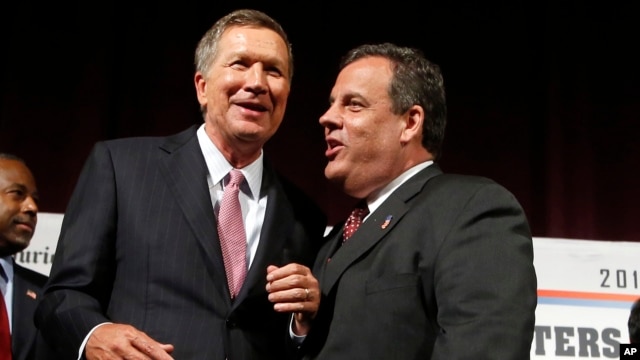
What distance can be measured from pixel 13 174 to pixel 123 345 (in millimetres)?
1622

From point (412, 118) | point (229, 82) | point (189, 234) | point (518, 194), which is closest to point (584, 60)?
point (518, 194)

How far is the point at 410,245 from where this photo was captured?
1680 mm

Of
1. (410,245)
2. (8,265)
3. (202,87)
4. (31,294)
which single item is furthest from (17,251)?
(410,245)

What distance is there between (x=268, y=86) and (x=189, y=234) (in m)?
0.42

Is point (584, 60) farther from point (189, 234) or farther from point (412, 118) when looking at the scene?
point (189, 234)

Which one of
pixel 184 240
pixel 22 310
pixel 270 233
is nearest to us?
pixel 184 240

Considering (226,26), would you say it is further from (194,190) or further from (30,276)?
(30,276)

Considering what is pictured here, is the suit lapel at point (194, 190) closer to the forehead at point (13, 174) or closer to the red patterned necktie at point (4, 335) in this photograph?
the red patterned necktie at point (4, 335)

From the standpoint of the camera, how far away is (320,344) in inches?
68.1

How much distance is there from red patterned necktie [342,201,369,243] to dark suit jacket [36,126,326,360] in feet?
0.56

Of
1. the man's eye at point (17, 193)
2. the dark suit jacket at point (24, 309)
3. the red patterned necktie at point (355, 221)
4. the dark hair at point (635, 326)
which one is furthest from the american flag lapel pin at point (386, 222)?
the man's eye at point (17, 193)

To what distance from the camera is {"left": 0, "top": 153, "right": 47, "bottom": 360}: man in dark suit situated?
2.62 metres

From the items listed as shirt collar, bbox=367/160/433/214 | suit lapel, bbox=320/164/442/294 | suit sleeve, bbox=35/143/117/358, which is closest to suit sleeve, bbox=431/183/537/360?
suit lapel, bbox=320/164/442/294

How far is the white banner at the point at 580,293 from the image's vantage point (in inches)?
103
